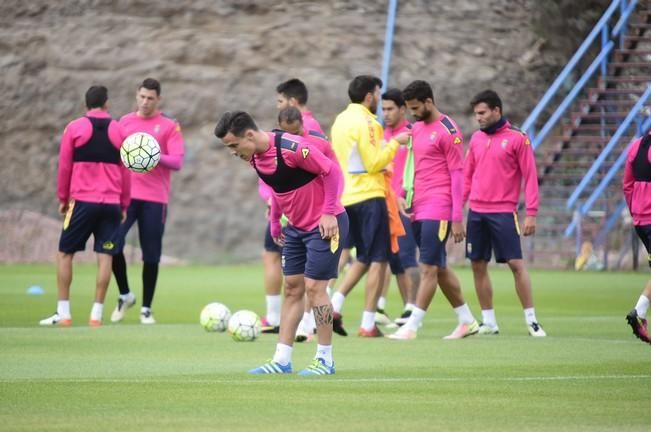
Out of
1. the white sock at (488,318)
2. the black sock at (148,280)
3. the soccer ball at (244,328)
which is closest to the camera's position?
the soccer ball at (244,328)

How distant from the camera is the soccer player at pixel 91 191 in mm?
15141

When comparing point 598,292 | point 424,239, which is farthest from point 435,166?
point 598,292

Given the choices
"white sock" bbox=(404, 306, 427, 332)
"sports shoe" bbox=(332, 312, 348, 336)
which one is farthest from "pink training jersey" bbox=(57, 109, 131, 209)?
"white sock" bbox=(404, 306, 427, 332)

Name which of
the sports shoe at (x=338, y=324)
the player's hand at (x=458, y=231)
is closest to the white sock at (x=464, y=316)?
the player's hand at (x=458, y=231)

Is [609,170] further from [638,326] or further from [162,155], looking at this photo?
[638,326]

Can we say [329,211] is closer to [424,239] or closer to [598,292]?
[424,239]

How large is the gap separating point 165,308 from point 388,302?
3627mm

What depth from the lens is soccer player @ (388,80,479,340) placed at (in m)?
13.5

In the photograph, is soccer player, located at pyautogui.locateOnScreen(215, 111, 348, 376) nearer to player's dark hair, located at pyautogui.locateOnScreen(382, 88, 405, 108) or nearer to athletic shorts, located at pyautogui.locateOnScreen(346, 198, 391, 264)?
athletic shorts, located at pyautogui.locateOnScreen(346, 198, 391, 264)

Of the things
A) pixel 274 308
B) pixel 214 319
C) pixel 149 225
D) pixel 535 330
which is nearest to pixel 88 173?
pixel 149 225

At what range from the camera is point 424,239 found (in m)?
13.6

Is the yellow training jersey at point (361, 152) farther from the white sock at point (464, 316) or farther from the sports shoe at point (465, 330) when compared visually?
the sports shoe at point (465, 330)

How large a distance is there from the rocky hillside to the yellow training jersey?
62.8ft

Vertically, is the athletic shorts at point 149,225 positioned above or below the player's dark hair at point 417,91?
below
